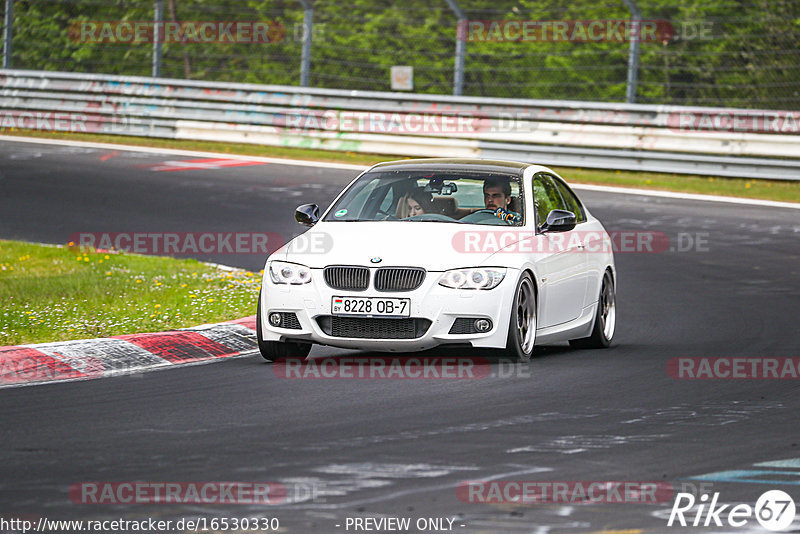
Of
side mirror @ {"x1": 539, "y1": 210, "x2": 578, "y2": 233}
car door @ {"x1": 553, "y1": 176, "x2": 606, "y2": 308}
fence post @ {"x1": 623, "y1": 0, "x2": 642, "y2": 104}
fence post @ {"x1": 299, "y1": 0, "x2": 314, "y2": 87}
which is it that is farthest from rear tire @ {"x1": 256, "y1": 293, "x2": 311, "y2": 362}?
fence post @ {"x1": 299, "y1": 0, "x2": 314, "y2": 87}

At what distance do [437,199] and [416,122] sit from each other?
14049 millimetres

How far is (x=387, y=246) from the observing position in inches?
378

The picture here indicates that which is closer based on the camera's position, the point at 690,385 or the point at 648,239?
the point at 690,385

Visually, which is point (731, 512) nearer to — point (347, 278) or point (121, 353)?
point (347, 278)

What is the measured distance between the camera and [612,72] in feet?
94.2

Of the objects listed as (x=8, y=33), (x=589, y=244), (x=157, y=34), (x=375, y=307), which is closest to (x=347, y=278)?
(x=375, y=307)

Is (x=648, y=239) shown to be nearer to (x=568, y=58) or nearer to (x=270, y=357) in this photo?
(x=270, y=357)

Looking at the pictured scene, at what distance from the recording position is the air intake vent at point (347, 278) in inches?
371

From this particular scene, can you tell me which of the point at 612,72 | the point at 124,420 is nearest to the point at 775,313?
the point at 124,420

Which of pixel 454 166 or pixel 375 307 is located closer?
pixel 375 307

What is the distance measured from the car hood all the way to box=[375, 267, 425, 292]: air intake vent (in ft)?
0.13

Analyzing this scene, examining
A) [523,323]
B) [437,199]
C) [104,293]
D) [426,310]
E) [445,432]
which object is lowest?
[104,293]

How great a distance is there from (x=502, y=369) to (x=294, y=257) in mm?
1565

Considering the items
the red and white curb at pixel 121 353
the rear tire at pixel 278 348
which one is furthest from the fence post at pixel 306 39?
the rear tire at pixel 278 348
